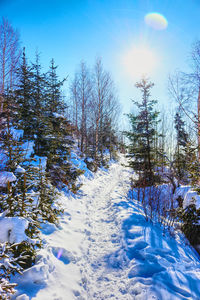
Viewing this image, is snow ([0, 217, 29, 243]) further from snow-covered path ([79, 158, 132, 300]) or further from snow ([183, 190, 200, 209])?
snow ([183, 190, 200, 209])

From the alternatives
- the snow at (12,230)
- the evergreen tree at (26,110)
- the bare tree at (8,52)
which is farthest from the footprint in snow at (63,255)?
the bare tree at (8,52)

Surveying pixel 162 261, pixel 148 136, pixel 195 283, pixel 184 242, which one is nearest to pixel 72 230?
pixel 162 261

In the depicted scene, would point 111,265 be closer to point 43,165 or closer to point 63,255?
point 63,255

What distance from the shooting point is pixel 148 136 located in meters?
9.75

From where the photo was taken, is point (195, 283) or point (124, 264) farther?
point (124, 264)

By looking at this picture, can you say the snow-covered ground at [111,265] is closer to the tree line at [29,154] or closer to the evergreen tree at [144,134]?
the tree line at [29,154]

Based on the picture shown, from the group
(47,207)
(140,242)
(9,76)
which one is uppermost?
(9,76)

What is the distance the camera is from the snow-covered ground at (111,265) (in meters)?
2.14

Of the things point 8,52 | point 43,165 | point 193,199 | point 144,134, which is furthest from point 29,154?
point 8,52

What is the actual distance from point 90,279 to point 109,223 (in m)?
2.19

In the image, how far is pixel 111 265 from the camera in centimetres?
291

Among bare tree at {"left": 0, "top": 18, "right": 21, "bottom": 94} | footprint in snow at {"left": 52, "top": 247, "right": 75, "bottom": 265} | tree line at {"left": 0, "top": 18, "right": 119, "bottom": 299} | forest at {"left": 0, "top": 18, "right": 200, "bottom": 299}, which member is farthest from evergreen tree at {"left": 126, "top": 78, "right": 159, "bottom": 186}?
bare tree at {"left": 0, "top": 18, "right": 21, "bottom": 94}

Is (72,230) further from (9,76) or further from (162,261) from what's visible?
(9,76)

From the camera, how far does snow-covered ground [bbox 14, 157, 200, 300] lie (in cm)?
214
